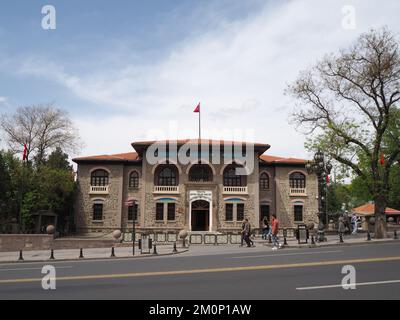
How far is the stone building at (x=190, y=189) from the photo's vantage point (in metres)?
36.1

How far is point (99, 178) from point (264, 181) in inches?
695

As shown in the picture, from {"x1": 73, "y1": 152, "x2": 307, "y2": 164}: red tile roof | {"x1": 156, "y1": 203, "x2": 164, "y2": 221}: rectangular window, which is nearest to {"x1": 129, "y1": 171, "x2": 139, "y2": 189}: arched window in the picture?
{"x1": 73, "y1": 152, "x2": 307, "y2": 164}: red tile roof

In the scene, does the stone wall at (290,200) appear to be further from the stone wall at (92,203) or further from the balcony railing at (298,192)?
the stone wall at (92,203)

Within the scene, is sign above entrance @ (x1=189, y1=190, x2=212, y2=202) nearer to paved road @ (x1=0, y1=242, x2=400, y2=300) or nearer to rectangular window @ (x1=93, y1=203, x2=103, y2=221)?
rectangular window @ (x1=93, y1=203, x2=103, y2=221)

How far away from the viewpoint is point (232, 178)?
37.7m

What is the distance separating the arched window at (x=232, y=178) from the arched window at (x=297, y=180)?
5849mm

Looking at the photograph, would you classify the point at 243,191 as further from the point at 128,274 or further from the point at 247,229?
the point at 128,274

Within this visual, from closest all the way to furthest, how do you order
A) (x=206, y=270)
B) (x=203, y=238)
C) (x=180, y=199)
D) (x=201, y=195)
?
(x=206, y=270) < (x=203, y=238) < (x=201, y=195) < (x=180, y=199)

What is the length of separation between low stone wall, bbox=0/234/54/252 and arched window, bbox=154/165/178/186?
1466 centimetres

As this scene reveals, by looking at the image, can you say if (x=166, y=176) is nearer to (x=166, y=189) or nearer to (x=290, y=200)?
(x=166, y=189)

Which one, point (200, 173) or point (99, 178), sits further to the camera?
point (99, 178)

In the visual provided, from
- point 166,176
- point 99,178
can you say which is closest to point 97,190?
point 99,178

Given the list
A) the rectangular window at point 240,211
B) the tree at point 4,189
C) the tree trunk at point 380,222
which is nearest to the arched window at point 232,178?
A: the rectangular window at point 240,211
